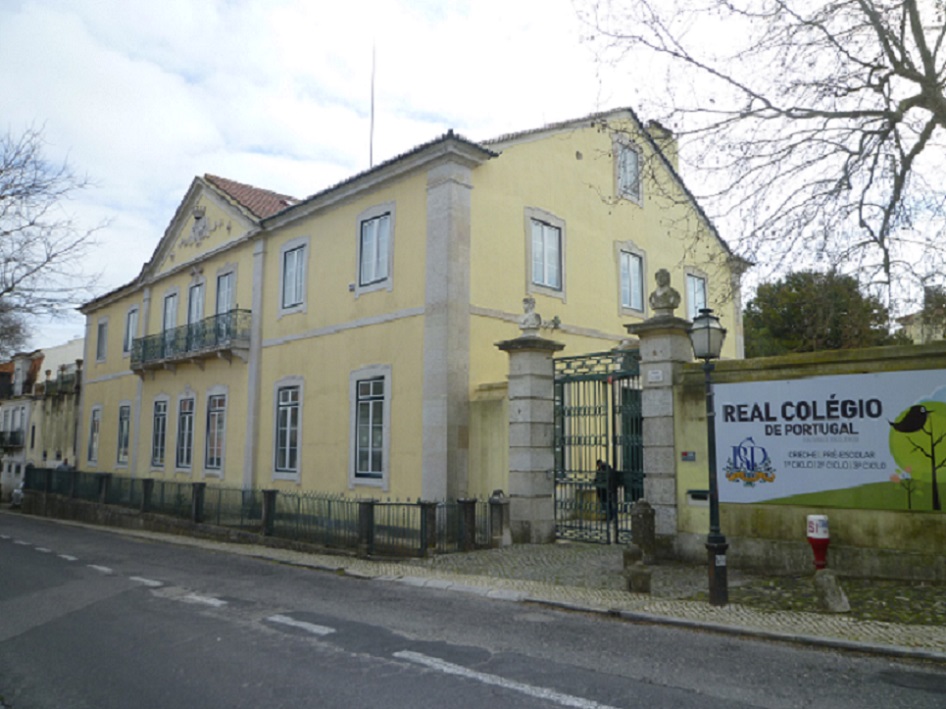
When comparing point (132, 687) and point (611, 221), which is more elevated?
point (611, 221)

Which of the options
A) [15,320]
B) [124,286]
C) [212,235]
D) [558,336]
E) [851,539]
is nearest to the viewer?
[851,539]

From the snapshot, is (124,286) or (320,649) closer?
(320,649)

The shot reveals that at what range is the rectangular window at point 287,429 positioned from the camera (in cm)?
1936

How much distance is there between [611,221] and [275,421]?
10.6 m

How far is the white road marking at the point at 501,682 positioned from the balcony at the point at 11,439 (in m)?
44.0

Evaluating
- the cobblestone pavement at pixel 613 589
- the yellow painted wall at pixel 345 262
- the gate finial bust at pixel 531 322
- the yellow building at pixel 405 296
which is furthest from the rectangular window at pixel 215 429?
the gate finial bust at pixel 531 322

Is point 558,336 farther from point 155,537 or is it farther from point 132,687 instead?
point 132,687

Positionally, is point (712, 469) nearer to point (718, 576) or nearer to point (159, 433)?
point (718, 576)

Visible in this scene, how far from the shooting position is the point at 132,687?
5816mm

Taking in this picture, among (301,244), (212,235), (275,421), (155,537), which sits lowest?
(155,537)

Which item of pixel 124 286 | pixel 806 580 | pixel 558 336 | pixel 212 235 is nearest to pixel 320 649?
pixel 806 580

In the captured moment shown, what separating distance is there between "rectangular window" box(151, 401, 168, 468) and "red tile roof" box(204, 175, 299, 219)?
7737mm

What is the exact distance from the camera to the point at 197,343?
23.2 m

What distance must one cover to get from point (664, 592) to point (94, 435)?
95.4 ft
